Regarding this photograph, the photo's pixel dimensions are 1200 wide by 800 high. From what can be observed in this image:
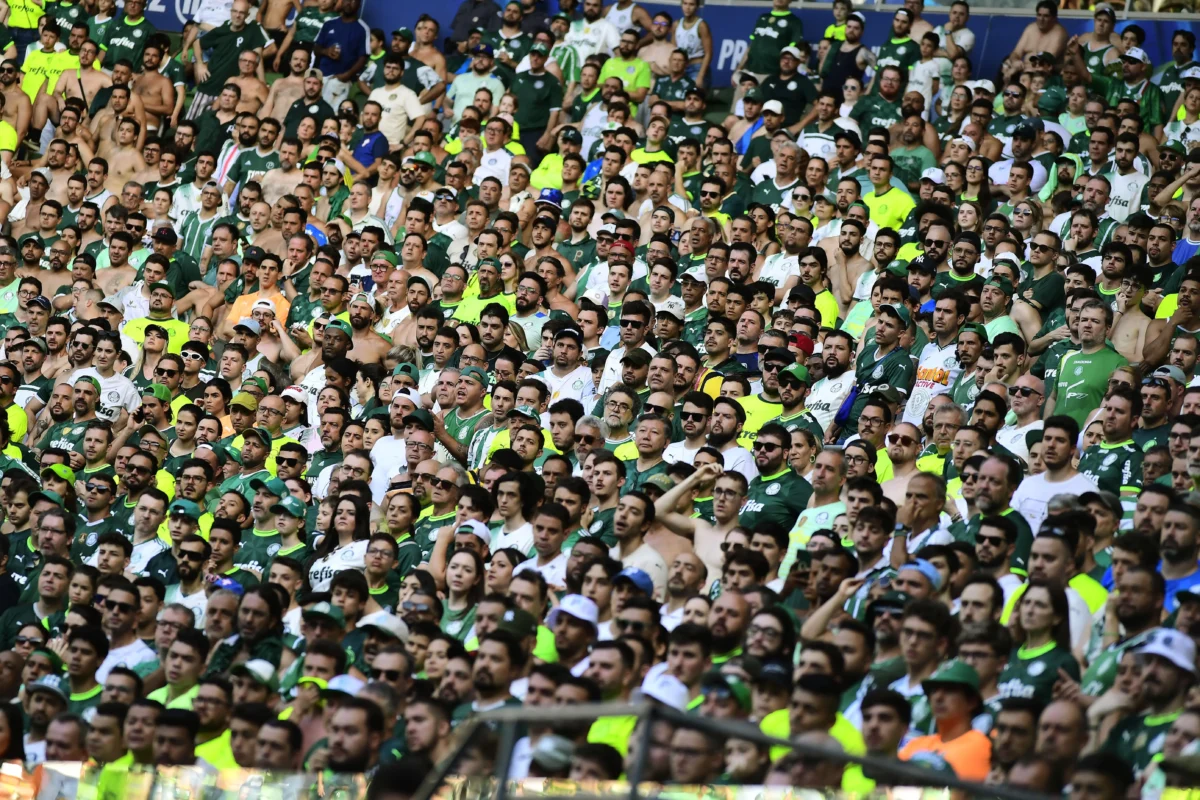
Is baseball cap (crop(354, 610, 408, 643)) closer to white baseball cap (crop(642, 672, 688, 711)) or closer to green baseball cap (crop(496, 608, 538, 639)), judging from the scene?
green baseball cap (crop(496, 608, 538, 639))

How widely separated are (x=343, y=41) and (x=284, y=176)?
2.64 meters

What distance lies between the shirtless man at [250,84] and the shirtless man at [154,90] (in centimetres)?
73

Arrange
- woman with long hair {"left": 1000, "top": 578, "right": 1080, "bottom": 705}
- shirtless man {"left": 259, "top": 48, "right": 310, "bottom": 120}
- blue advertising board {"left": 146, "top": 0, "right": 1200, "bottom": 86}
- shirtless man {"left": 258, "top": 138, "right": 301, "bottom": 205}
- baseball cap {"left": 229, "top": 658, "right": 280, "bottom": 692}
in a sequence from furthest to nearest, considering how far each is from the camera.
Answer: shirtless man {"left": 259, "top": 48, "right": 310, "bottom": 120}, blue advertising board {"left": 146, "top": 0, "right": 1200, "bottom": 86}, shirtless man {"left": 258, "top": 138, "right": 301, "bottom": 205}, baseball cap {"left": 229, "top": 658, "right": 280, "bottom": 692}, woman with long hair {"left": 1000, "top": 578, "right": 1080, "bottom": 705}

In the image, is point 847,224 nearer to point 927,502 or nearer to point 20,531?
point 927,502

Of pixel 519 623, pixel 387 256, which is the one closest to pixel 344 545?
pixel 519 623

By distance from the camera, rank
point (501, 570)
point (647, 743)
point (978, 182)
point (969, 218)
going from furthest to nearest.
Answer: point (978, 182), point (969, 218), point (501, 570), point (647, 743)

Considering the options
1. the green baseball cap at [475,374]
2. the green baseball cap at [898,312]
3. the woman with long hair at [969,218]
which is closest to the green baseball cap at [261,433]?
the green baseball cap at [475,374]

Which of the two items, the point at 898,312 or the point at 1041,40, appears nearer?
the point at 898,312

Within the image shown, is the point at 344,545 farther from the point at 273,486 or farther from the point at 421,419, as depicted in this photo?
the point at 421,419

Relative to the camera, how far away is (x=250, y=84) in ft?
60.5

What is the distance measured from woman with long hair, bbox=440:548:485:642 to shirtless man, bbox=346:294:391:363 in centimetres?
402

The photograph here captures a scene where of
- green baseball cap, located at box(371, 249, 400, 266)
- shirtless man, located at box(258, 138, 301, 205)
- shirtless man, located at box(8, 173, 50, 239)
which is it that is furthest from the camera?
shirtless man, located at box(8, 173, 50, 239)

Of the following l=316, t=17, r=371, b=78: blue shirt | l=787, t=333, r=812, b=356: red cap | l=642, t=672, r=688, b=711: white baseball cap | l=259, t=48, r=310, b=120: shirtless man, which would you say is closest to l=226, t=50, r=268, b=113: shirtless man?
l=259, t=48, r=310, b=120: shirtless man

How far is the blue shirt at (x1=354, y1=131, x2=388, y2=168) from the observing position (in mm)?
17031
